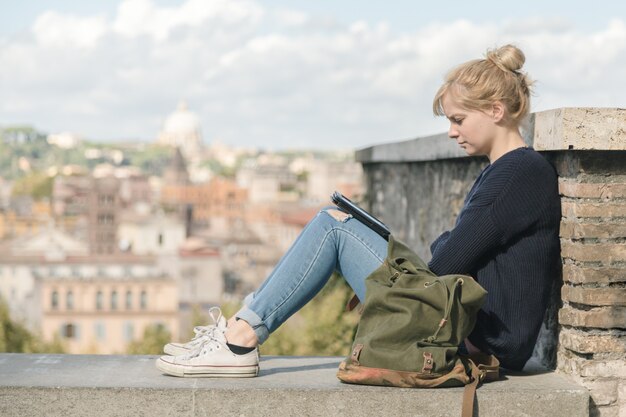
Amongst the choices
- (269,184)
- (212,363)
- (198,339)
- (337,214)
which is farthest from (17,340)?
(269,184)

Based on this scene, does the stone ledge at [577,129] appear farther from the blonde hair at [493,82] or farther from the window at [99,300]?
the window at [99,300]

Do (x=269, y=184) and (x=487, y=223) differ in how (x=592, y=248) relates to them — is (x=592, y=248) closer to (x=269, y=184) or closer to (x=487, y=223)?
(x=487, y=223)

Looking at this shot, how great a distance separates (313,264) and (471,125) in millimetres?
585

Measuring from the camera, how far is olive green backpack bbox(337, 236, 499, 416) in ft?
9.32

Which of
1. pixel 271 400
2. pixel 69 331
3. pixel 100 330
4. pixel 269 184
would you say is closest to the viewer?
pixel 271 400

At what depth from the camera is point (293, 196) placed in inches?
5217

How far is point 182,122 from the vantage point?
6895 inches

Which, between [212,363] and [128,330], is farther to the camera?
[128,330]

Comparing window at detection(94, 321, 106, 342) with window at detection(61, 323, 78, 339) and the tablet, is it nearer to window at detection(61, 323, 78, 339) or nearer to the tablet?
window at detection(61, 323, 78, 339)

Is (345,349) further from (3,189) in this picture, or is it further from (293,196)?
(3,189)

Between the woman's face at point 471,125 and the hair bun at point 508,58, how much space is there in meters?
0.14

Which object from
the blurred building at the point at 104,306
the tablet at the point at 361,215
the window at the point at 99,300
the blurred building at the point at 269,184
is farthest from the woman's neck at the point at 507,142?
the blurred building at the point at 269,184

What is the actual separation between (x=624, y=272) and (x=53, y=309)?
200 feet

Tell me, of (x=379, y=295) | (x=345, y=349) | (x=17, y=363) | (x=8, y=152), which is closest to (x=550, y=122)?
(x=379, y=295)
